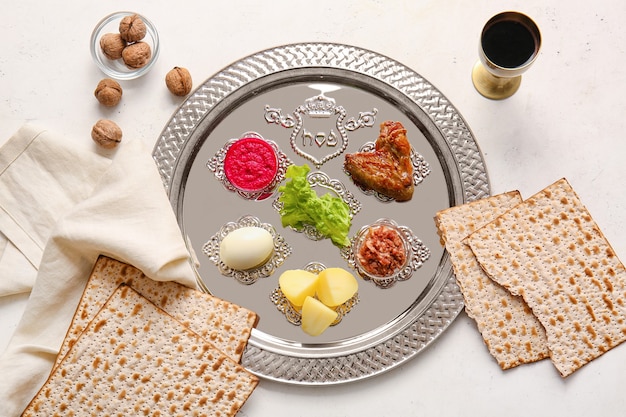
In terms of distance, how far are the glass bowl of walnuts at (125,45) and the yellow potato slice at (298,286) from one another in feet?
2.93

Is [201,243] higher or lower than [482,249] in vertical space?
lower

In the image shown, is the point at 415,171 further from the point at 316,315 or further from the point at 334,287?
the point at 316,315

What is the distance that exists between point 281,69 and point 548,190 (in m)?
1.01

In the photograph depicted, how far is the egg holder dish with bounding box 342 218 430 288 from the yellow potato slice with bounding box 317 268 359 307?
7 centimetres

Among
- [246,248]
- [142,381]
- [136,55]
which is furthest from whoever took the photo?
[136,55]

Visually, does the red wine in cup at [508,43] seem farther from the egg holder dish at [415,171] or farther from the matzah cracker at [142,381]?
the matzah cracker at [142,381]

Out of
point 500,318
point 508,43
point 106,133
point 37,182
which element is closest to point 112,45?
Result: point 106,133

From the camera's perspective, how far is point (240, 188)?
2334 millimetres

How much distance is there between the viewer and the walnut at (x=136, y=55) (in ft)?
7.72

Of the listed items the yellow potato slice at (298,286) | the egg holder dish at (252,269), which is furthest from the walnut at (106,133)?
the yellow potato slice at (298,286)

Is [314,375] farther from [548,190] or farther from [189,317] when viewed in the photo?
[548,190]

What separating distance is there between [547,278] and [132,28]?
5.39 ft

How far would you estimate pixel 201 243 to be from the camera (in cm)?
234

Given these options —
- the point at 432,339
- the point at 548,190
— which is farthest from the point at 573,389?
the point at 548,190
